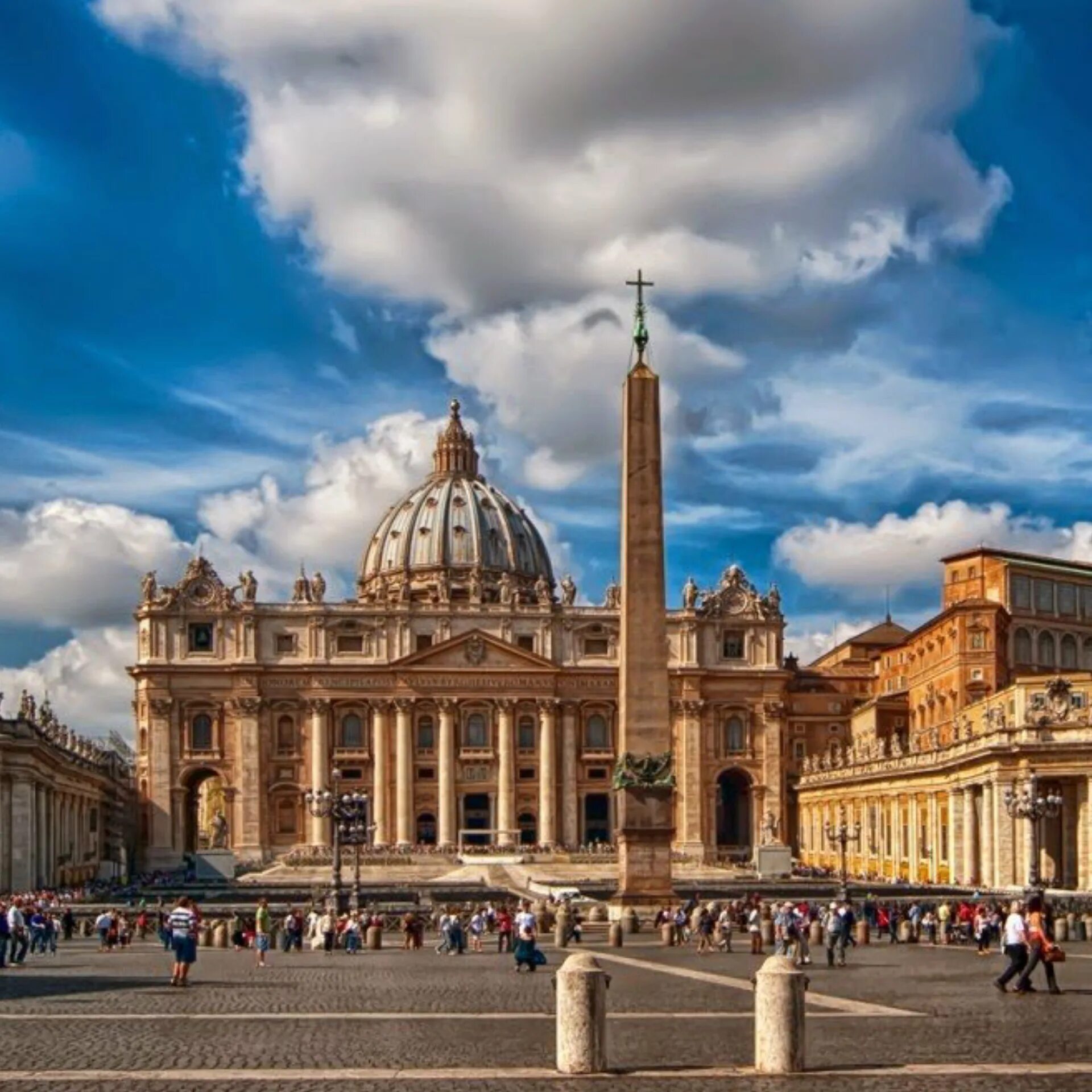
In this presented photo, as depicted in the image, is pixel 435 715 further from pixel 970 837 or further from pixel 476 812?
pixel 970 837

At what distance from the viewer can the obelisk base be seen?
37.3 metres

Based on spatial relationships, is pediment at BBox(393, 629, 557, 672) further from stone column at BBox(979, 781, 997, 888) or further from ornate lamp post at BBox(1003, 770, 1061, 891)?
ornate lamp post at BBox(1003, 770, 1061, 891)

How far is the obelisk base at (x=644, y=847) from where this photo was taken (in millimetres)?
37281

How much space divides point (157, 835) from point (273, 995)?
7857 cm

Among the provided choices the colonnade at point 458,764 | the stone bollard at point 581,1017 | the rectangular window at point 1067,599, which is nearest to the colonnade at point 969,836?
the rectangular window at point 1067,599

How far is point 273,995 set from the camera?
2420cm

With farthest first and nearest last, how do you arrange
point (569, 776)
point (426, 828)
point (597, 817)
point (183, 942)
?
Result: point (597, 817) < point (569, 776) < point (426, 828) < point (183, 942)

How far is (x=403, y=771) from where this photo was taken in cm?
10281

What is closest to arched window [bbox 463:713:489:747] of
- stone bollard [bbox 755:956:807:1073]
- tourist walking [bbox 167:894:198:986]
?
tourist walking [bbox 167:894:198:986]

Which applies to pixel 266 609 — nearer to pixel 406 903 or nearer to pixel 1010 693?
pixel 1010 693

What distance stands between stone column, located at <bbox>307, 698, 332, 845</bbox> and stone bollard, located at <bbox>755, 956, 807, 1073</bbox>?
88146 mm

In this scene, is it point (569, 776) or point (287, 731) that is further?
point (569, 776)

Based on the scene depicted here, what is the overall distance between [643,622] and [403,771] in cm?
6743

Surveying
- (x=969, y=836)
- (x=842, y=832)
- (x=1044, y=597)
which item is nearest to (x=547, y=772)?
(x=1044, y=597)
